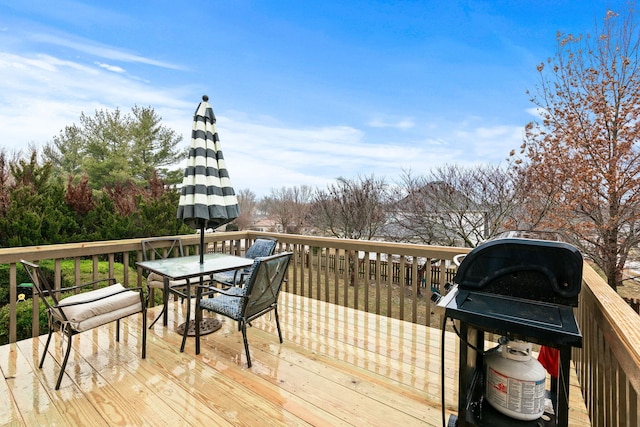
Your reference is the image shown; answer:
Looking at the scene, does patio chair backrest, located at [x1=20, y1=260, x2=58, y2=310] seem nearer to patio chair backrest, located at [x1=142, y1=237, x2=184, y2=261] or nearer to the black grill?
patio chair backrest, located at [x1=142, y1=237, x2=184, y2=261]

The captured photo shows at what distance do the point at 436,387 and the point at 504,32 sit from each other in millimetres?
7579

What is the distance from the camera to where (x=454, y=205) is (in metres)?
8.62

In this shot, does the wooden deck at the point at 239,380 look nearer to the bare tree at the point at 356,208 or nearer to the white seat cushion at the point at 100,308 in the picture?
the white seat cushion at the point at 100,308

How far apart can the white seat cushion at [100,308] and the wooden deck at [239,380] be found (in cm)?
40

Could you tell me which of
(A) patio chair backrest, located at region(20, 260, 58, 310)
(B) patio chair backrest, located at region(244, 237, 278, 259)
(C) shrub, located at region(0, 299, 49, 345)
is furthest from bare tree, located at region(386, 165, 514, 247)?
(A) patio chair backrest, located at region(20, 260, 58, 310)

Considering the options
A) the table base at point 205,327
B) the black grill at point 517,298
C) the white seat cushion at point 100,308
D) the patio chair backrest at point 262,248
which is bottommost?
the table base at point 205,327

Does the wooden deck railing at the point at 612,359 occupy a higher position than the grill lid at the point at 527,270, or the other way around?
the grill lid at the point at 527,270

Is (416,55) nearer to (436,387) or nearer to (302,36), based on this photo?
(302,36)

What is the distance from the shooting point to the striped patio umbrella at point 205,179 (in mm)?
3107

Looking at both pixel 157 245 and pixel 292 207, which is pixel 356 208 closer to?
pixel 292 207

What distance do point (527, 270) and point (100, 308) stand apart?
2.75 m

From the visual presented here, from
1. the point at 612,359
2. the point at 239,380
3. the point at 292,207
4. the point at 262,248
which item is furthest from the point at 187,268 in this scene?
the point at 292,207

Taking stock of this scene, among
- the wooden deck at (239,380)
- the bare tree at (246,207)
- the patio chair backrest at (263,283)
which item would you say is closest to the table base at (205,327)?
the wooden deck at (239,380)

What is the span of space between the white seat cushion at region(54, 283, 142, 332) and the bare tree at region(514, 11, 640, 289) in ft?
25.4
